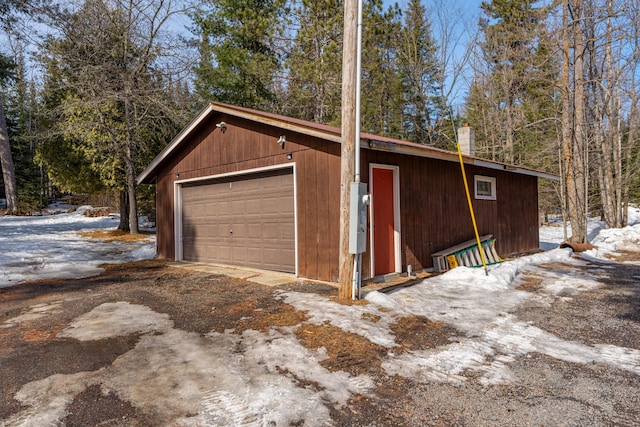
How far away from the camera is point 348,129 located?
505 centimetres

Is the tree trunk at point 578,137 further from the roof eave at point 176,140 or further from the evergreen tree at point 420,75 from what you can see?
the roof eave at point 176,140

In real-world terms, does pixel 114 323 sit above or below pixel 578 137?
below

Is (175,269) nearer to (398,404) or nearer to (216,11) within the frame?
(398,404)

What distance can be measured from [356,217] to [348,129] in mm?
1182

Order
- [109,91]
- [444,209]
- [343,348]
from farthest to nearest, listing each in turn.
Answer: [109,91] → [444,209] → [343,348]

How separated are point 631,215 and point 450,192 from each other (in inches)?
892

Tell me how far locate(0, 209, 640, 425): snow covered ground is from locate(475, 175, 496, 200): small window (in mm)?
3531

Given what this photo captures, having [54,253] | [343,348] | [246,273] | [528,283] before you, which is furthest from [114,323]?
[54,253]

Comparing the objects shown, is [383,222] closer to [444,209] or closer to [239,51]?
[444,209]

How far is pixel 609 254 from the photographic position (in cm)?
1063

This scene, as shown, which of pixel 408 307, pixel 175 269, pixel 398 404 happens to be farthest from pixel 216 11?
pixel 398 404

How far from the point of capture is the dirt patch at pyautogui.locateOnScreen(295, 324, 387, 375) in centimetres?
321

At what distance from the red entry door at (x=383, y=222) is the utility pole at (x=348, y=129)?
1.63 m

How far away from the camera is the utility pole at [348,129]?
16.5 feet
